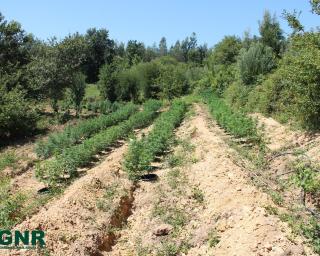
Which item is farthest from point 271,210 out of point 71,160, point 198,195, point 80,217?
point 71,160

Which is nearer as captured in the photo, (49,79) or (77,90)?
(49,79)

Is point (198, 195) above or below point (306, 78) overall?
below

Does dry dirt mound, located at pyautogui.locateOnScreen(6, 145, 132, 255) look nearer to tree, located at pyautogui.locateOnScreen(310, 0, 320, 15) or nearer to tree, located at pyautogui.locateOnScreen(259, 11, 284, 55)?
tree, located at pyautogui.locateOnScreen(310, 0, 320, 15)

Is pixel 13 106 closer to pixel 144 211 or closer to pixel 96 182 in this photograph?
pixel 96 182

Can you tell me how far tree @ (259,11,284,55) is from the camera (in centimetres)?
3588

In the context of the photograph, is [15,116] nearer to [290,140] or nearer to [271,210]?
[290,140]

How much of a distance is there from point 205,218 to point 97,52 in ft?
182

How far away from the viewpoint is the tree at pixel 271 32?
35875 millimetres

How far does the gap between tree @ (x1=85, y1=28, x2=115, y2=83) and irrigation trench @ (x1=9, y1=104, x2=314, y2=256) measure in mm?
45943

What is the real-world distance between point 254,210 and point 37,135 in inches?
574

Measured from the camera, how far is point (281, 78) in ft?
63.8

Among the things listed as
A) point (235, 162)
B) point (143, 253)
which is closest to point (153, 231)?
point (143, 253)

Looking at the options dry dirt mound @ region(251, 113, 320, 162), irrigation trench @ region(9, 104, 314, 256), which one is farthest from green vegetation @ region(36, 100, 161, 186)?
dry dirt mound @ region(251, 113, 320, 162)

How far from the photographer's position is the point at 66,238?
7.89 metres
